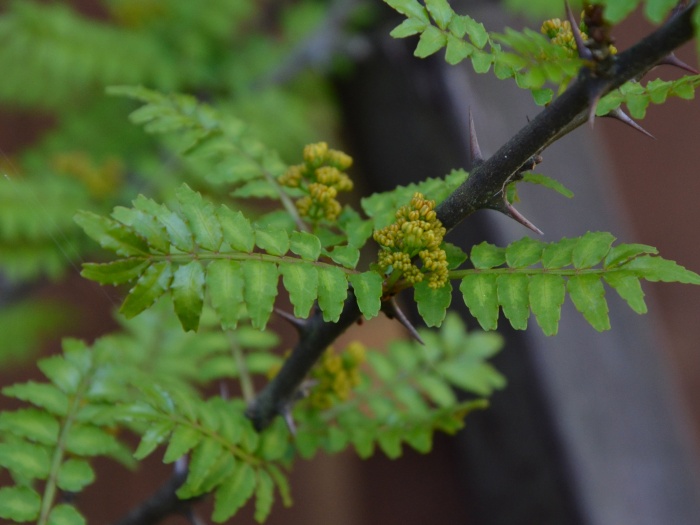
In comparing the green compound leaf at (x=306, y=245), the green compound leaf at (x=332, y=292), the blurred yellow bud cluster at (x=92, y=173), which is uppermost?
the blurred yellow bud cluster at (x=92, y=173)

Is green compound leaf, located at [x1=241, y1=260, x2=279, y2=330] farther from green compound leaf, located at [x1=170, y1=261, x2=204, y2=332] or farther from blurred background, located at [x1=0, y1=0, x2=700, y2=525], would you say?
blurred background, located at [x1=0, y1=0, x2=700, y2=525]

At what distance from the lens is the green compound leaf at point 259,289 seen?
1.70 feet

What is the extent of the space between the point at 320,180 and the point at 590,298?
0.88 feet

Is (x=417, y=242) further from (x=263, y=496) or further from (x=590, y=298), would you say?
(x=263, y=496)

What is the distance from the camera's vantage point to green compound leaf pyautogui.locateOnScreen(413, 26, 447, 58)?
21.4 inches

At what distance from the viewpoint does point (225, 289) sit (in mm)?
507

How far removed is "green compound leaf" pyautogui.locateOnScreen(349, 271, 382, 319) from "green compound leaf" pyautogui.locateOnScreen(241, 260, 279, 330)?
6 cm

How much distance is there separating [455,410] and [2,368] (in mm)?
1432

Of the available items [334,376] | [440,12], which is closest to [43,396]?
[334,376]

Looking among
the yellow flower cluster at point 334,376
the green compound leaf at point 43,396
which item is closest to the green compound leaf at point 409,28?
the yellow flower cluster at point 334,376

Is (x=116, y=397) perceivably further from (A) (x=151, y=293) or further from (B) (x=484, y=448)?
(B) (x=484, y=448)

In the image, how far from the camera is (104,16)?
2.25 metres

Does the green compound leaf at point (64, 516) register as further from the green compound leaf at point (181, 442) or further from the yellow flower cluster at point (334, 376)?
the yellow flower cluster at point (334, 376)

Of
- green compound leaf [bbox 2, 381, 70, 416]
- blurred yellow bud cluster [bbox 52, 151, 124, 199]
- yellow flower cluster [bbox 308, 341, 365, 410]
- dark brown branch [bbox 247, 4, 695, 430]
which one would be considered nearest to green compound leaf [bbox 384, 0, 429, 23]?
dark brown branch [bbox 247, 4, 695, 430]
